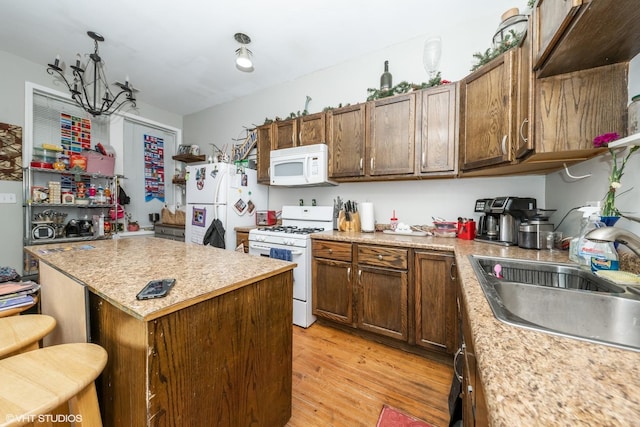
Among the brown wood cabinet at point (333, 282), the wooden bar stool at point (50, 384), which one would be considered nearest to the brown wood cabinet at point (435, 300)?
the brown wood cabinet at point (333, 282)

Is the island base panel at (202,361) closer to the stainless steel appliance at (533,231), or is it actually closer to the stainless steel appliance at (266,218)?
the stainless steel appliance at (533,231)

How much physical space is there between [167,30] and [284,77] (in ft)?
4.48

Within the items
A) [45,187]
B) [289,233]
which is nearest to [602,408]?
[289,233]

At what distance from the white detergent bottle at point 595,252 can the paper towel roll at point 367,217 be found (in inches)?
62.1

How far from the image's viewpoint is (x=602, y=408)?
1.20 ft

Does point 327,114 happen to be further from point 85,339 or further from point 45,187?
point 45,187

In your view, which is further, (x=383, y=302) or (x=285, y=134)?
(x=285, y=134)

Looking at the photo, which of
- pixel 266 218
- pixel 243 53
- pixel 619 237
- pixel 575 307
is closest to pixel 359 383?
pixel 575 307

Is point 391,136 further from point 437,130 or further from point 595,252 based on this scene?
point 595,252

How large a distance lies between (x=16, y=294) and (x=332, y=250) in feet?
6.56

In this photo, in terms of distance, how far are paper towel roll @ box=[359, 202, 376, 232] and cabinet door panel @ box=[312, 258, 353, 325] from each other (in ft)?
1.87

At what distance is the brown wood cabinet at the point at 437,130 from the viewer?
206 cm

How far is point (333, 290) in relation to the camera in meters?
2.28

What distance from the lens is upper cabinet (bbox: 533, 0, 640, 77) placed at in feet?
2.76
